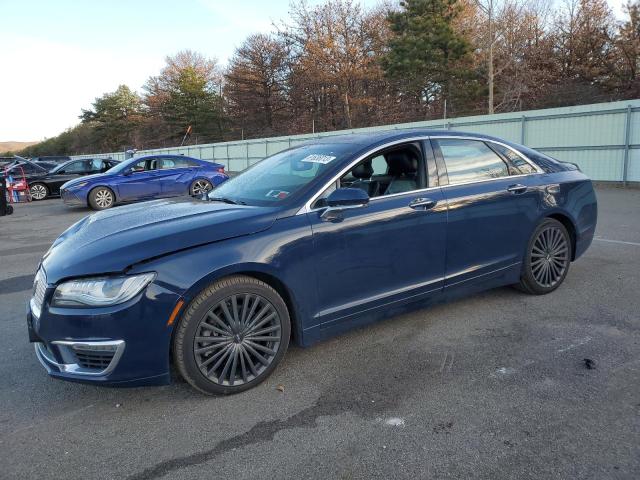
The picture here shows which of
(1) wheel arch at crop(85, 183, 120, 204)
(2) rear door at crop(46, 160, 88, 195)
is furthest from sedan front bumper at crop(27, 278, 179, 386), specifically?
(2) rear door at crop(46, 160, 88, 195)

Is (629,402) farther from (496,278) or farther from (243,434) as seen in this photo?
(243,434)

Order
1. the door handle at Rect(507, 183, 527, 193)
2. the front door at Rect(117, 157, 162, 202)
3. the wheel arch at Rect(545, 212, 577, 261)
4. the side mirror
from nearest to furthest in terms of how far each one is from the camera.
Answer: the side mirror
the door handle at Rect(507, 183, 527, 193)
the wheel arch at Rect(545, 212, 577, 261)
the front door at Rect(117, 157, 162, 202)

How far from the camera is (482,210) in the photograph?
4066 mm

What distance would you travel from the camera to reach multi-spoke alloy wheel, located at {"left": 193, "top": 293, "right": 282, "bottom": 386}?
2949 mm

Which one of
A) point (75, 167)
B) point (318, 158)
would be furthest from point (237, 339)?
point (75, 167)

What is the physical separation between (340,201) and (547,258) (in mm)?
2498

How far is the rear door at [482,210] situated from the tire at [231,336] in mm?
1535

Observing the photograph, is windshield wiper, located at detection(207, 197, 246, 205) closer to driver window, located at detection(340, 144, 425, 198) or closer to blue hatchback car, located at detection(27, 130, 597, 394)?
blue hatchback car, located at detection(27, 130, 597, 394)

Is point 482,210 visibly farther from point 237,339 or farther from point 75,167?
point 75,167

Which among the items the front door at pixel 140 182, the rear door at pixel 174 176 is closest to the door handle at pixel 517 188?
the rear door at pixel 174 176

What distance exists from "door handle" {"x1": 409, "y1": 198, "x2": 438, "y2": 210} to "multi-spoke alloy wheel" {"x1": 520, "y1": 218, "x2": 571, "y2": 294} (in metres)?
1.29

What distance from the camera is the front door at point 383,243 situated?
330cm

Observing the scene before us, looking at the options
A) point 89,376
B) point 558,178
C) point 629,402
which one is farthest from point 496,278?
point 89,376

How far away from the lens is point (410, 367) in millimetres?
3375
